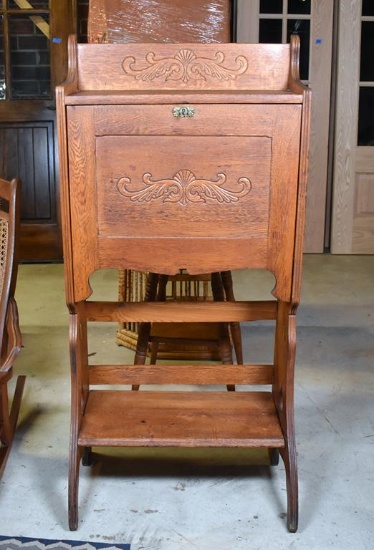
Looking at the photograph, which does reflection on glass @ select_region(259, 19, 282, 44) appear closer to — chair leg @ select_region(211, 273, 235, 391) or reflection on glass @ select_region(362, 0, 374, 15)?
reflection on glass @ select_region(362, 0, 374, 15)

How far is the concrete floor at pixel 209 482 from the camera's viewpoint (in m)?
2.03

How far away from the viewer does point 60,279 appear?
480 cm

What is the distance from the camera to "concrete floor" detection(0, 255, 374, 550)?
2025mm

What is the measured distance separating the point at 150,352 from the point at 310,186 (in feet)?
8.07

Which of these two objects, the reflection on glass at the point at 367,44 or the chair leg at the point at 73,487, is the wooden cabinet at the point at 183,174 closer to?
the chair leg at the point at 73,487

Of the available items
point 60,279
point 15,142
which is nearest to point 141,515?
point 60,279

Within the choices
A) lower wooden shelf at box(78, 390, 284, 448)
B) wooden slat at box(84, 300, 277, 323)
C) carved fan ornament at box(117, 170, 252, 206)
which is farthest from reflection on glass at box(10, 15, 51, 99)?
carved fan ornament at box(117, 170, 252, 206)

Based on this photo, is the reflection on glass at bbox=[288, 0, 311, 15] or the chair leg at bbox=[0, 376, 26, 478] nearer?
the chair leg at bbox=[0, 376, 26, 478]

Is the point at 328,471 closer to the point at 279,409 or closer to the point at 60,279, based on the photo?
the point at 279,409

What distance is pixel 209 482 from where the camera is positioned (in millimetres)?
2291

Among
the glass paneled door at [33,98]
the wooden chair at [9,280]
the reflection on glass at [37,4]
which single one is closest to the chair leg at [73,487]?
the wooden chair at [9,280]

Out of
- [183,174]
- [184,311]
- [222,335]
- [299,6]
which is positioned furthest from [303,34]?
[183,174]

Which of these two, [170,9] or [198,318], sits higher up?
Result: [170,9]

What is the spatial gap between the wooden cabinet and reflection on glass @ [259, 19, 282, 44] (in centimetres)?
343
